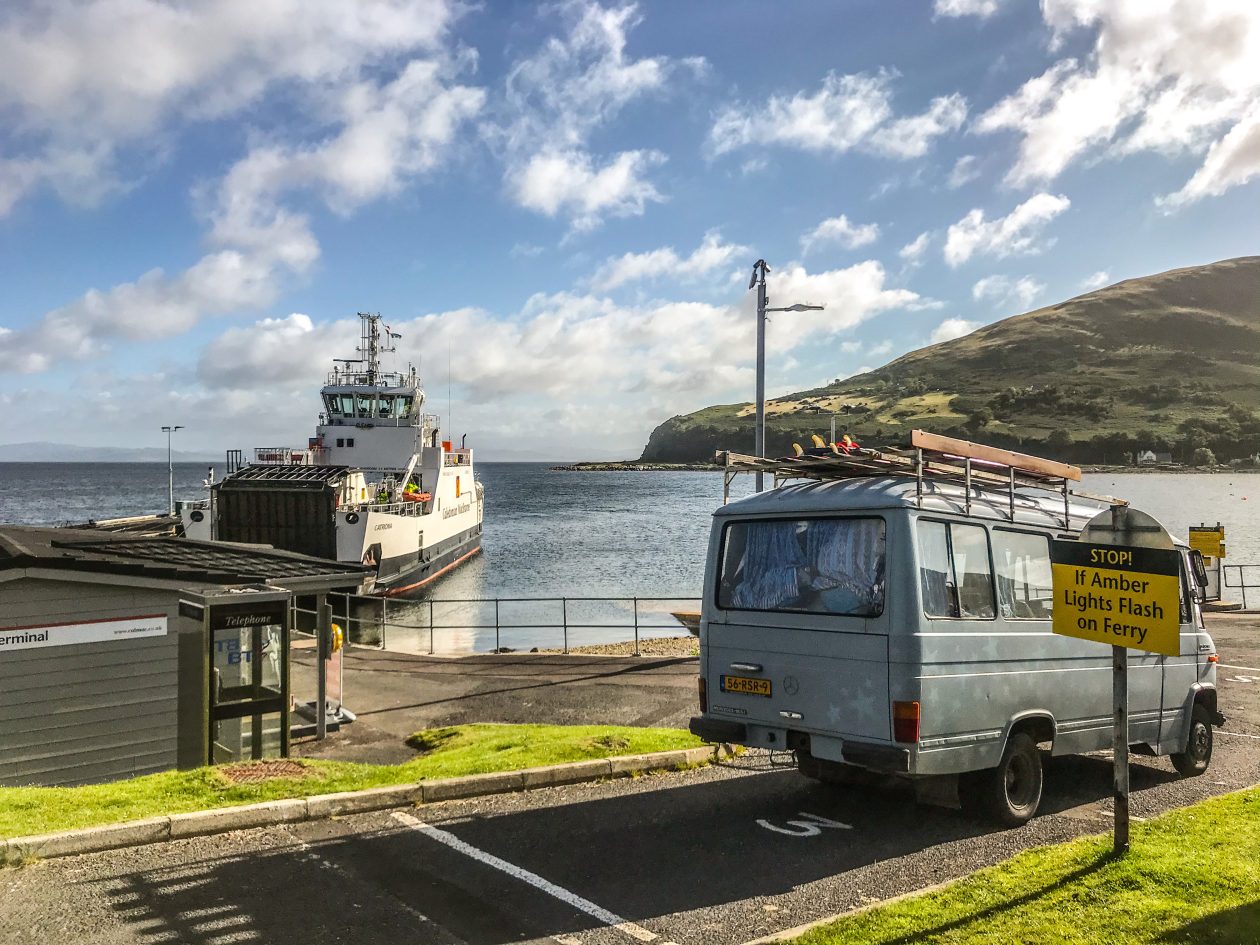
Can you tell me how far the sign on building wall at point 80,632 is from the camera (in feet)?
30.6

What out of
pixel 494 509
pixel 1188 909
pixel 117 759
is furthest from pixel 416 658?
pixel 494 509

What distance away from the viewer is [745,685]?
7.71 m

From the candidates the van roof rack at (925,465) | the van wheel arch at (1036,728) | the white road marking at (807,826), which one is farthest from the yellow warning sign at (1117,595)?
the white road marking at (807,826)

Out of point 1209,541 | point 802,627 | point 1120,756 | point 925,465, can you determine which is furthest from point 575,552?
point 1120,756

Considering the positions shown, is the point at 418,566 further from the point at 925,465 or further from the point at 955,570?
the point at 955,570

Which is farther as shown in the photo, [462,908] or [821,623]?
[821,623]

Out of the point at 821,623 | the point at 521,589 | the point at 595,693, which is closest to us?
the point at 821,623

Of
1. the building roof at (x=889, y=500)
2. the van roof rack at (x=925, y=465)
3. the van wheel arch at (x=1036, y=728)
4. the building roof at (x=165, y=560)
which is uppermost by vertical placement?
the van roof rack at (x=925, y=465)

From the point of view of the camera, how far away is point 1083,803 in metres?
8.32

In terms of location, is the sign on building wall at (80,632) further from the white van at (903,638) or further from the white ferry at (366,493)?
the white ferry at (366,493)

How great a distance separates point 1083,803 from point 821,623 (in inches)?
137

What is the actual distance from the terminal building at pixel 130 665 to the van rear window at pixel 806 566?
18.4 feet

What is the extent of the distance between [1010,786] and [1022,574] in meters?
1.83

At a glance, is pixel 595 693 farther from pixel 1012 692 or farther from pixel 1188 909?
pixel 1188 909
